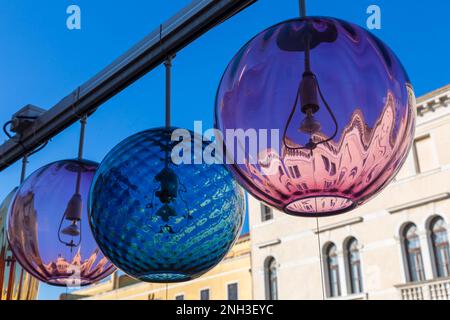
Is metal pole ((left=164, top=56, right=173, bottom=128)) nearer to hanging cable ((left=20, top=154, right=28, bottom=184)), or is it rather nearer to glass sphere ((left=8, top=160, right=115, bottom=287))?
glass sphere ((left=8, top=160, right=115, bottom=287))

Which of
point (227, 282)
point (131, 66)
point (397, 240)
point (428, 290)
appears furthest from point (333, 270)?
point (131, 66)

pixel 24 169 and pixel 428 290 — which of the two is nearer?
pixel 24 169

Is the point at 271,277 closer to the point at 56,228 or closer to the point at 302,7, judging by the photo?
the point at 56,228

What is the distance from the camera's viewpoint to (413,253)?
528 inches

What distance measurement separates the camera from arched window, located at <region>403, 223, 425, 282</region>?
43.0ft

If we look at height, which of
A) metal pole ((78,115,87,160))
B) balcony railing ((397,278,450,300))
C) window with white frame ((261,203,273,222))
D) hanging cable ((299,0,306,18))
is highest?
window with white frame ((261,203,273,222))

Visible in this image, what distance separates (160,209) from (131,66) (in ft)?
2.80

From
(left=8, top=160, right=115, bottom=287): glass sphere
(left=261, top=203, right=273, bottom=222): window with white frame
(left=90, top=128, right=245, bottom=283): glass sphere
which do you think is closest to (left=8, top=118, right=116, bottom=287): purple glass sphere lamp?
(left=8, top=160, right=115, bottom=287): glass sphere

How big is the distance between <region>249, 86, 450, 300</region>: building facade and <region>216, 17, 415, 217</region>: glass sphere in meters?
11.8

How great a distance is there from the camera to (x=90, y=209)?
162 centimetres

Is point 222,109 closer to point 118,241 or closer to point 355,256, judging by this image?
point 118,241

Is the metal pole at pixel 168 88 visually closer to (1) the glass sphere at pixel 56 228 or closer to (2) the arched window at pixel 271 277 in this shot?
(1) the glass sphere at pixel 56 228
